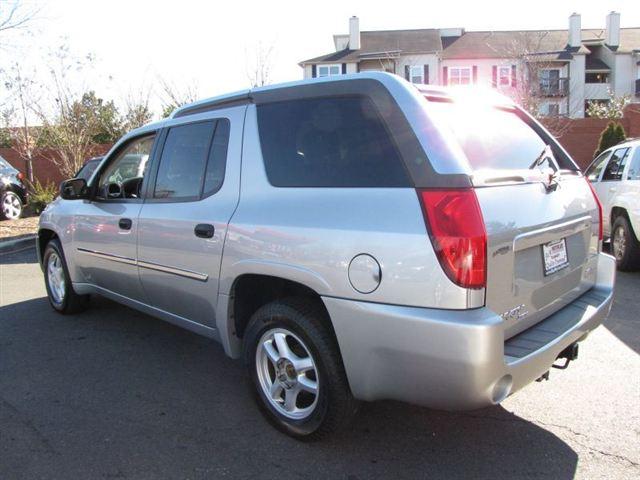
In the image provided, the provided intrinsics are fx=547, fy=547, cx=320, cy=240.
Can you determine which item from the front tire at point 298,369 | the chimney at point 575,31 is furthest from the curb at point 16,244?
the chimney at point 575,31

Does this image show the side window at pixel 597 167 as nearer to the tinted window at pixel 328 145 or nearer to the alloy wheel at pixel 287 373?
the tinted window at pixel 328 145

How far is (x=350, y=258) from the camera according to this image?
8.44 feet

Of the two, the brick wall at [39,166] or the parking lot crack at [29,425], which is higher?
the brick wall at [39,166]

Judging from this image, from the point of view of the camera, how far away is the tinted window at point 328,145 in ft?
8.63

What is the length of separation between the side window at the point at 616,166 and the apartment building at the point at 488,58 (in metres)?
28.3

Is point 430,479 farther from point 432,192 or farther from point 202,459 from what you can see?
point 432,192

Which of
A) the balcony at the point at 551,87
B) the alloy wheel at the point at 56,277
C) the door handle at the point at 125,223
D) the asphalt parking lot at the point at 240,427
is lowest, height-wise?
the asphalt parking lot at the point at 240,427

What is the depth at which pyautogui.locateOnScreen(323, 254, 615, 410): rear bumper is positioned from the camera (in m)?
2.31

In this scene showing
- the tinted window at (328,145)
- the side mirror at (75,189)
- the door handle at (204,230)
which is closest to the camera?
the tinted window at (328,145)

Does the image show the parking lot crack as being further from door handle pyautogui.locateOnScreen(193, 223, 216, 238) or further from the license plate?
the license plate

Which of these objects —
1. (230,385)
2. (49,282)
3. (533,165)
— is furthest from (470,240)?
(49,282)

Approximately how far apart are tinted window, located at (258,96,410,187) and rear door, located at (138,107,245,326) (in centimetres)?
30

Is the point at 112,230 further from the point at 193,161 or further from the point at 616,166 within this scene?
the point at 616,166

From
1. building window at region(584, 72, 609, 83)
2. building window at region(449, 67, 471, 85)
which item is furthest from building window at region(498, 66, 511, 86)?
building window at region(584, 72, 609, 83)
